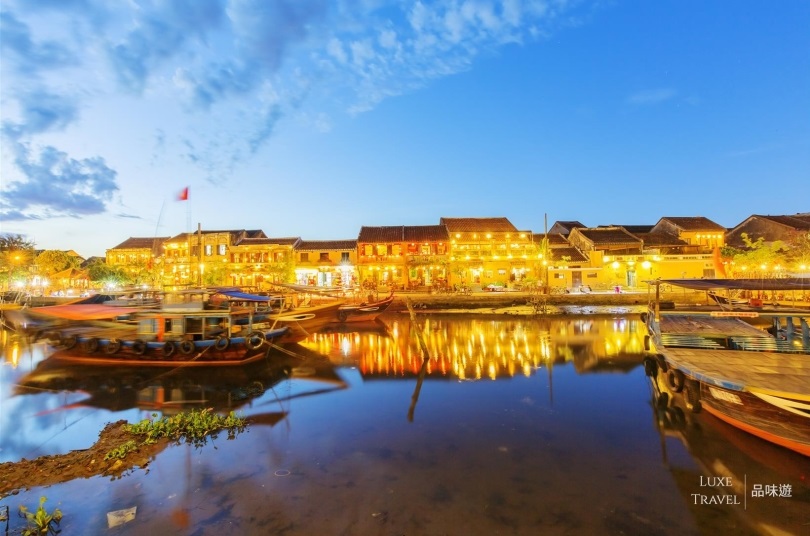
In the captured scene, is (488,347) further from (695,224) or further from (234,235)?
(695,224)

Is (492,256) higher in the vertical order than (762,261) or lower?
higher

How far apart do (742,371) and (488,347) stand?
11821 millimetres

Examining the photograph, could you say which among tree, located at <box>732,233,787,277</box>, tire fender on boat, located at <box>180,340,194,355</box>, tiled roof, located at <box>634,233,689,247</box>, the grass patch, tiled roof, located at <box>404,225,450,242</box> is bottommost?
the grass patch

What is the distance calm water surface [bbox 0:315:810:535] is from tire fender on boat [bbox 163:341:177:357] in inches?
41.1

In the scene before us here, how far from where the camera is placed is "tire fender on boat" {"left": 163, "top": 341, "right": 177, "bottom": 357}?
16.3 m

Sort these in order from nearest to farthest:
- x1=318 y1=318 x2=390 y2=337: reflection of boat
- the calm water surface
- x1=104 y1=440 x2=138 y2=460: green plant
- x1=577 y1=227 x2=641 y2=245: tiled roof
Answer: the calm water surface → x1=104 y1=440 x2=138 y2=460: green plant → x1=318 y1=318 x2=390 y2=337: reflection of boat → x1=577 y1=227 x2=641 y2=245: tiled roof

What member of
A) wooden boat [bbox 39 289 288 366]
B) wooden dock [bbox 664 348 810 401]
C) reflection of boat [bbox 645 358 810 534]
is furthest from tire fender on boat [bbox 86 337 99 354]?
wooden dock [bbox 664 348 810 401]

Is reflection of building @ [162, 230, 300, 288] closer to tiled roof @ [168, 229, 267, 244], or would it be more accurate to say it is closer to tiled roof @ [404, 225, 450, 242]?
tiled roof @ [168, 229, 267, 244]

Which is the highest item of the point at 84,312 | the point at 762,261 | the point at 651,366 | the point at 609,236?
the point at 609,236

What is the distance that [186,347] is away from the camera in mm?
16297

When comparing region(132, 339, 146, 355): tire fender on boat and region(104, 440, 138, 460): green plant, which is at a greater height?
region(132, 339, 146, 355): tire fender on boat

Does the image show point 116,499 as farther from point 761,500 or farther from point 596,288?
point 596,288

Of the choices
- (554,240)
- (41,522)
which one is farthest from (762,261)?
(41,522)

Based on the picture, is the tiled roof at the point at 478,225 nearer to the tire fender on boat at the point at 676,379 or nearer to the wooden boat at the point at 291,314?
the wooden boat at the point at 291,314
